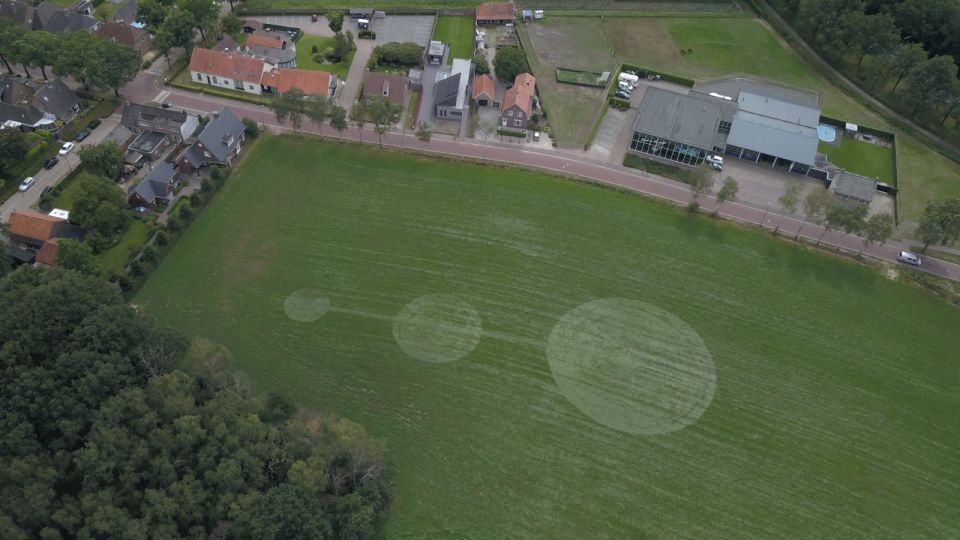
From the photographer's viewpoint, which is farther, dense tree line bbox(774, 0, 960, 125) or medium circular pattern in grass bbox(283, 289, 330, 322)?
dense tree line bbox(774, 0, 960, 125)

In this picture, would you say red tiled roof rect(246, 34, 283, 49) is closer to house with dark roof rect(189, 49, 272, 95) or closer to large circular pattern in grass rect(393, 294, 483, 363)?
house with dark roof rect(189, 49, 272, 95)

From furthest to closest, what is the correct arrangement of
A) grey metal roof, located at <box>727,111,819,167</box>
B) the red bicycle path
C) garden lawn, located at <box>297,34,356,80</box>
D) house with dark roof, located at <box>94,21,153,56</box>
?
garden lawn, located at <box>297,34,356,80</box> < house with dark roof, located at <box>94,21,153,56</box> < grey metal roof, located at <box>727,111,819,167</box> < the red bicycle path

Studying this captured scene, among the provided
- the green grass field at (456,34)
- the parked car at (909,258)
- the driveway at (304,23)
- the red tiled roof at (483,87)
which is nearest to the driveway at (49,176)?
the driveway at (304,23)

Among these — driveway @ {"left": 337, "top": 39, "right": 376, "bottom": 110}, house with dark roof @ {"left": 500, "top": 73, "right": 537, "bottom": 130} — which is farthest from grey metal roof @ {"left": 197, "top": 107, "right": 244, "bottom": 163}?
A: house with dark roof @ {"left": 500, "top": 73, "right": 537, "bottom": 130}

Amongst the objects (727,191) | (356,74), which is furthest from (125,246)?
(727,191)

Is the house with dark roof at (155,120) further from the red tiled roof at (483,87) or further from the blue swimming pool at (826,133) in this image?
the blue swimming pool at (826,133)

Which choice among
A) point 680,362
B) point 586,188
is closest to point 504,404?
point 680,362

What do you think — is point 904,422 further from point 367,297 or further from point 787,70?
point 787,70

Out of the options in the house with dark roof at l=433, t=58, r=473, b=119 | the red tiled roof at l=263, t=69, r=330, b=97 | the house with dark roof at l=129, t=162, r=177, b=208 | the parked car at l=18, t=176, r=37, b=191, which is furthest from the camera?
the red tiled roof at l=263, t=69, r=330, b=97
